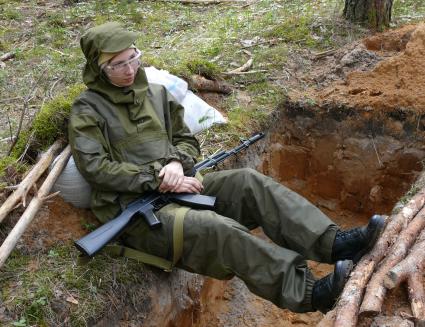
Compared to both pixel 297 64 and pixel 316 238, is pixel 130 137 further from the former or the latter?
pixel 297 64

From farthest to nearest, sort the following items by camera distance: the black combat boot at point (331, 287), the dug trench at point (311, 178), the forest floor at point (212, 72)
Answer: the dug trench at point (311, 178) < the forest floor at point (212, 72) < the black combat boot at point (331, 287)

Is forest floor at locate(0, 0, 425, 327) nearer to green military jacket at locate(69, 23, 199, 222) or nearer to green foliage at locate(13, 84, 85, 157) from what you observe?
green foliage at locate(13, 84, 85, 157)

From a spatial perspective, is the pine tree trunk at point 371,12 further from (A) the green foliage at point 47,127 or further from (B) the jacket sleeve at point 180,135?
(A) the green foliage at point 47,127

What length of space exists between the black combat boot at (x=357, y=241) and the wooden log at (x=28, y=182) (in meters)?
2.37

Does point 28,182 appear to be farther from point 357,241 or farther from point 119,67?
point 357,241

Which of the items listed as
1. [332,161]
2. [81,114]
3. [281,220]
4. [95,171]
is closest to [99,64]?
[81,114]

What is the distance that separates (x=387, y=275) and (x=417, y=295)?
0.20 metres

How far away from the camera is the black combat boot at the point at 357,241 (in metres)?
3.49

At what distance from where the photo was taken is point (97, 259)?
12.7 ft

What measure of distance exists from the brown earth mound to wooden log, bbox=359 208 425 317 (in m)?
2.10

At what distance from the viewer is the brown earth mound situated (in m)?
5.69

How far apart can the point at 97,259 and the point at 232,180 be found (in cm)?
124

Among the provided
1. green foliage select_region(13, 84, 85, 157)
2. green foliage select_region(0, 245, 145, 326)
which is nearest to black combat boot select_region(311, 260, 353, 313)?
green foliage select_region(0, 245, 145, 326)

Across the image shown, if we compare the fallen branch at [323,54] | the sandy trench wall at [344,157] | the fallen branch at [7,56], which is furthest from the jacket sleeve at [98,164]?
the fallen branch at [7,56]
